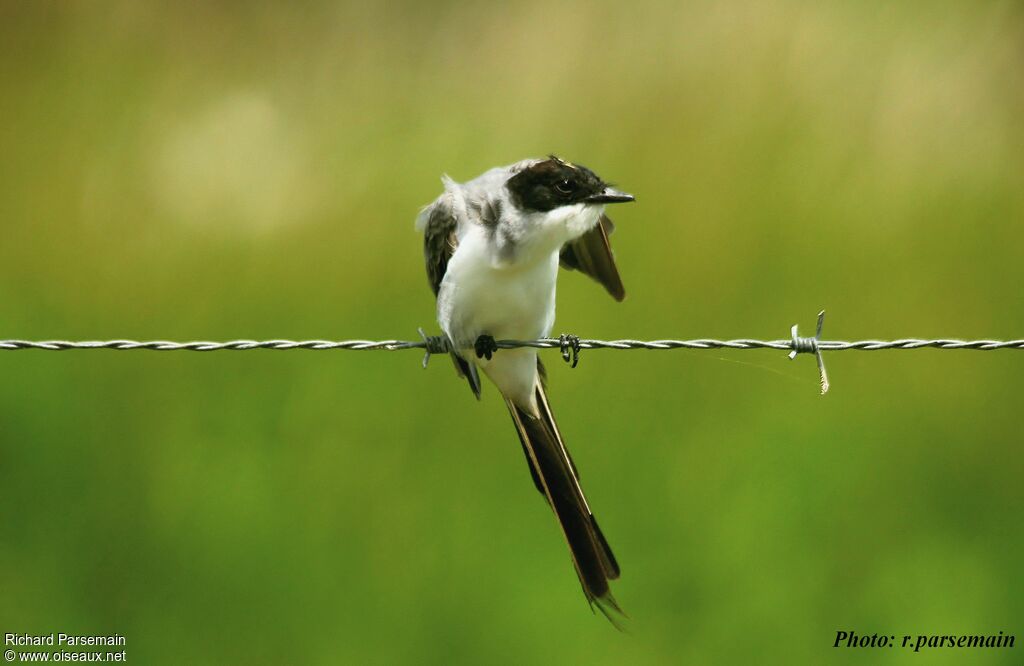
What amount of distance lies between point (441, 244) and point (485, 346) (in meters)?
0.41

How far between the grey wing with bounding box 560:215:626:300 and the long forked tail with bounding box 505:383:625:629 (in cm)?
50

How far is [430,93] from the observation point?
752 centimetres

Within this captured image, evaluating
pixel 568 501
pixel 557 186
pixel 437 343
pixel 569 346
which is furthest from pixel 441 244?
pixel 568 501

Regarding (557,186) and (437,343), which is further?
(437,343)

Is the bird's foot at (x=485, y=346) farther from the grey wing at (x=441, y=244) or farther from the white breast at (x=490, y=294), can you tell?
the grey wing at (x=441, y=244)

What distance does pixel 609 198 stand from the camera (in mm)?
4613

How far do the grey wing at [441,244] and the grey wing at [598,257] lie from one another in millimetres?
541

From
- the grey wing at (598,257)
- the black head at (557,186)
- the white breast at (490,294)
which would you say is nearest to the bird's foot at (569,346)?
the white breast at (490,294)

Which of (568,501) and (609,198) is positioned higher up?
(609,198)

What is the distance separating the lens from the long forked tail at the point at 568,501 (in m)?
5.06

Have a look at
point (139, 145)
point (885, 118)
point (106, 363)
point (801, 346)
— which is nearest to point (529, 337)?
point (801, 346)

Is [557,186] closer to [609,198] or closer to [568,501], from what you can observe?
[609,198]

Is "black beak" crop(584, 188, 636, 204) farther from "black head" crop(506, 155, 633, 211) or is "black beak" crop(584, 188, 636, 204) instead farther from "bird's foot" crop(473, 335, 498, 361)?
"bird's foot" crop(473, 335, 498, 361)

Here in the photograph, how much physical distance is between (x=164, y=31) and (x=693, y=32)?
301 centimetres
